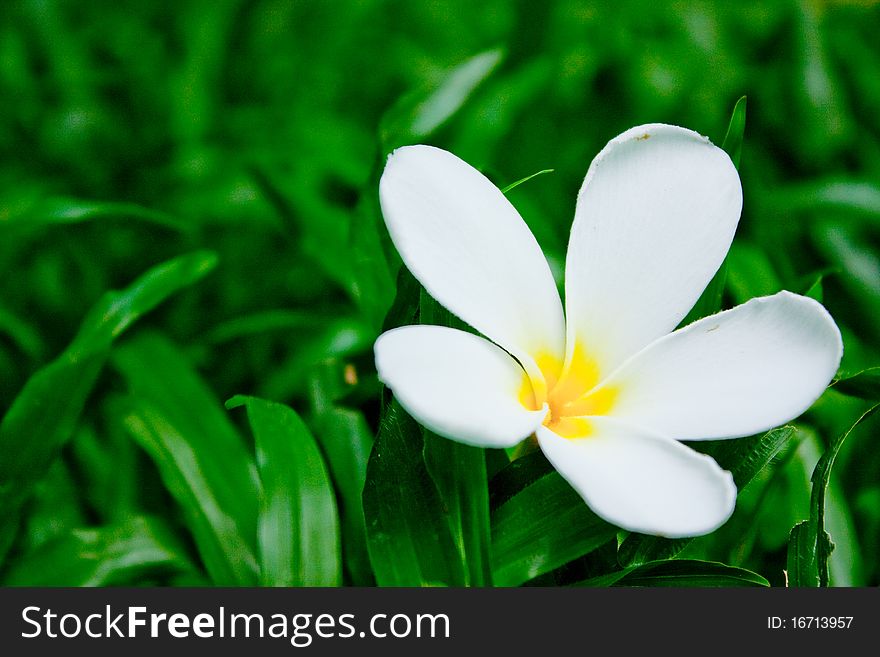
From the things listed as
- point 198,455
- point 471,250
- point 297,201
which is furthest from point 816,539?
point 297,201

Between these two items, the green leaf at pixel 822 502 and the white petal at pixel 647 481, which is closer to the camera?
the white petal at pixel 647 481

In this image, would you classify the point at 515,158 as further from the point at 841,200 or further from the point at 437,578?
the point at 437,578

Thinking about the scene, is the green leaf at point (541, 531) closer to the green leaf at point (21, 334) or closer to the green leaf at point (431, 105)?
the green leaf at point (431, 105)

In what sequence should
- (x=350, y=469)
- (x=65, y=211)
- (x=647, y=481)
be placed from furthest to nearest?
(x=65, y=211), (x=350, y=469), (x=647, y=481)

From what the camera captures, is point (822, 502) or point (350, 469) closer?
point (822, 502)

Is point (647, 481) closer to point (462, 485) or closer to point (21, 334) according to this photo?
point (462, 485)

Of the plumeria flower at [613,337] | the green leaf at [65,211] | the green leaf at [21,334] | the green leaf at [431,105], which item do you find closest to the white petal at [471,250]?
the plumeria flower at [613,337]
